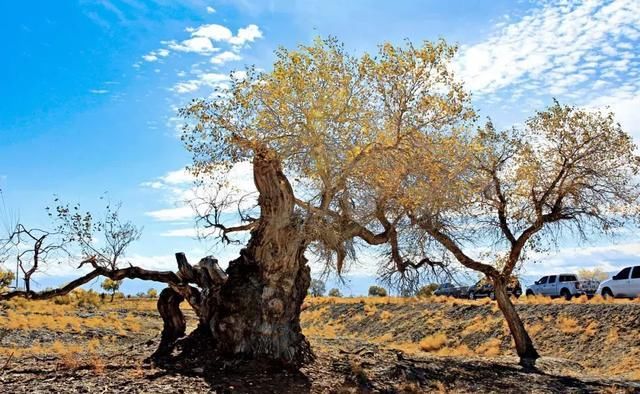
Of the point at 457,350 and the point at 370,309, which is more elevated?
the point at 370,309

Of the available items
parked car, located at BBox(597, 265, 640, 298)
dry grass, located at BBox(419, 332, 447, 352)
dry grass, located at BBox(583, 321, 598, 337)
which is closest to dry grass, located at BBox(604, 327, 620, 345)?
dry grass, located at BBox(583, 321, 598, 337)

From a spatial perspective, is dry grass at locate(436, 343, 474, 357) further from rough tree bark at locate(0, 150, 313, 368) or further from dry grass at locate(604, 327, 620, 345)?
rough tree bark at locate(0, 150, 313, 368)

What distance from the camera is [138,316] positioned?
39.7m

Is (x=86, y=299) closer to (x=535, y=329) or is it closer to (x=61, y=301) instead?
(x=61, y=301)

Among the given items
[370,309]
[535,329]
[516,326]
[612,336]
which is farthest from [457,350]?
[370,309]

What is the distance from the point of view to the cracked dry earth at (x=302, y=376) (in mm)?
12914

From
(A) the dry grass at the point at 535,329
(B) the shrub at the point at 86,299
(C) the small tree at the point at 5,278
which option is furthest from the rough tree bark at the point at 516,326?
(B) the shrub at the point at 86,299

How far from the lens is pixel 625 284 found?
33.2 m

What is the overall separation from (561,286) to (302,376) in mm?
31772

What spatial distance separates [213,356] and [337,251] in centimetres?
460

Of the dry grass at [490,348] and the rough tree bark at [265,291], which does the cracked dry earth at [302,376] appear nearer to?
the rough tree bark at [265,291]

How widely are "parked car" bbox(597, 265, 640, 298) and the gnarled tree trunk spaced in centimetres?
2296

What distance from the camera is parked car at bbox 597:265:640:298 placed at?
107 ft

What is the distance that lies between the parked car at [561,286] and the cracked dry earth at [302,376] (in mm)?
21390
